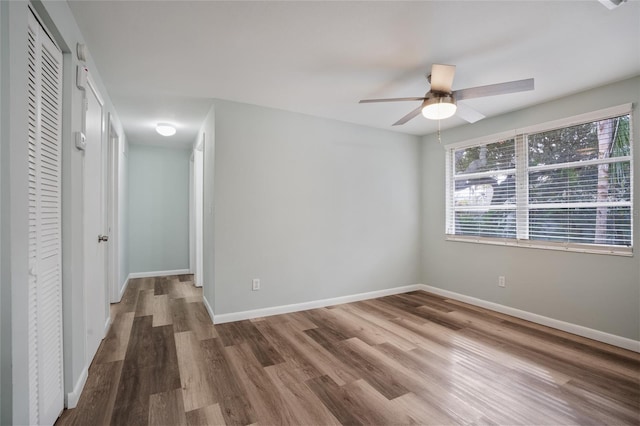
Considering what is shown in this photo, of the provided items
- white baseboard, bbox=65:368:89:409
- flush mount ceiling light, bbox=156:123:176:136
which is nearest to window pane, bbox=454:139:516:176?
flush mount ceiling light, bbox=156:123:176:136

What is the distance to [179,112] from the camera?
11.7 ft

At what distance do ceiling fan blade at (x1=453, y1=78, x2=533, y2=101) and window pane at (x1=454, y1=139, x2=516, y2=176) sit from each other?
1.71 m

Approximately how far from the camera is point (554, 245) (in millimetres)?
3096

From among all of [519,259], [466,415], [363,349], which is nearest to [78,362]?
[363,349]

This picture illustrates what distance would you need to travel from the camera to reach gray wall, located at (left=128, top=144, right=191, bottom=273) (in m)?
5.27

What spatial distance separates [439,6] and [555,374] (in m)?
2.73

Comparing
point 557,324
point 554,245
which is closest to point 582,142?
point 554,245

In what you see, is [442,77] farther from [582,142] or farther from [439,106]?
[582,142]

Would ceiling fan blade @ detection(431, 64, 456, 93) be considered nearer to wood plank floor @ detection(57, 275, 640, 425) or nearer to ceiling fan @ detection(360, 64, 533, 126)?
ceiling fan @ detection(360, 64, 533, 126)

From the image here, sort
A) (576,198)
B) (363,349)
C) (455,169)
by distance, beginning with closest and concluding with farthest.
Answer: (363,349), (576,198), (455,169)

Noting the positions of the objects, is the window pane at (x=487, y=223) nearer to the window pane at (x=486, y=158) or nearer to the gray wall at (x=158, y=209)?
the window pane at (x=486, y=158)

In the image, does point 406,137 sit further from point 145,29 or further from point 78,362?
point 78,362

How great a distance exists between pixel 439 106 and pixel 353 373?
221cm

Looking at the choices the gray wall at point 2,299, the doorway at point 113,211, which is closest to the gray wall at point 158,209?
the doorway at point 113,211
